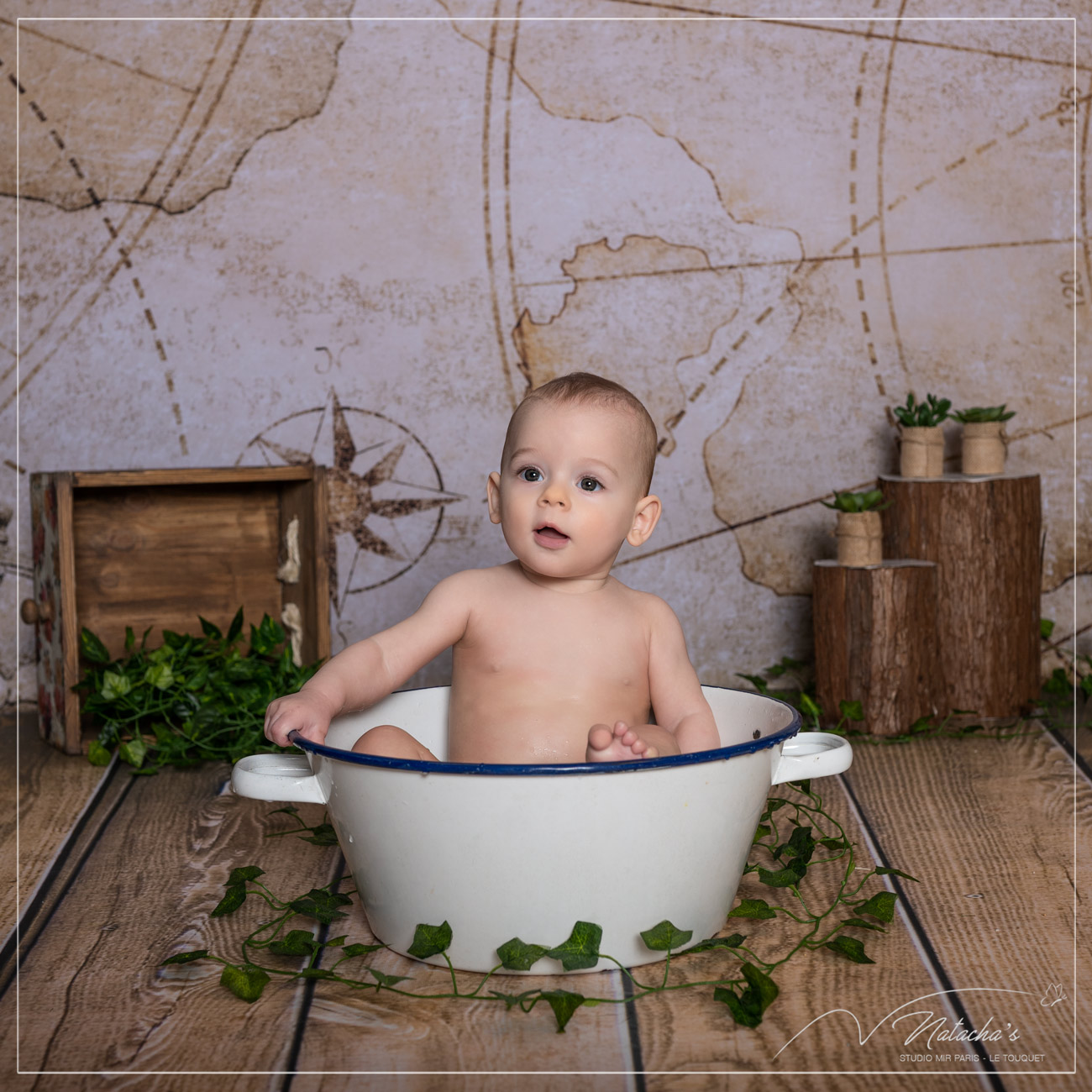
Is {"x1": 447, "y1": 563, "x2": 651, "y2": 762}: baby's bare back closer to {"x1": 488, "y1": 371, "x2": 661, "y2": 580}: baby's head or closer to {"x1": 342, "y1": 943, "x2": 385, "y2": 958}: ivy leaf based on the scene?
{"x1": 488, "y1": 371, "x2": 661, "y2": 580}: baby's head

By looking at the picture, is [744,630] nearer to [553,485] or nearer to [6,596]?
[553,485]

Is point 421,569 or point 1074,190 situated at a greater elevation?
point 1074,190

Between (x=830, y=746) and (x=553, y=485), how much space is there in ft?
1.21

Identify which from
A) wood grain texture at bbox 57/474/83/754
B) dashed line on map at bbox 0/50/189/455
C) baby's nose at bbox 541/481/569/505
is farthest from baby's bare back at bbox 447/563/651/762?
dashed line on map at bbox 0/50/189/455

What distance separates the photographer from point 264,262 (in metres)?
2.06

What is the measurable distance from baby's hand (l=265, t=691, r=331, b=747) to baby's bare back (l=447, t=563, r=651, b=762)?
181 millimetres

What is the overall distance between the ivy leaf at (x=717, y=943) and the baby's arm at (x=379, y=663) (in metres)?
0.37

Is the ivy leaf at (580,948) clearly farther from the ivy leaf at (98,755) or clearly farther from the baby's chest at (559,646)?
the ivy leaf at (98,755)

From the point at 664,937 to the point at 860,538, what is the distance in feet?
3.37

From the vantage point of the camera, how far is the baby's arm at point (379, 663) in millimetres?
1021

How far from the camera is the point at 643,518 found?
1.20 metres

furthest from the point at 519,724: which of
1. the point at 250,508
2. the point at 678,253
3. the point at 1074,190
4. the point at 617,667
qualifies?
the point at 1074,190

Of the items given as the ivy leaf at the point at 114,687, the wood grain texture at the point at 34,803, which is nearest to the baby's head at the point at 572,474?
the wood grain texture at the point at 34,803

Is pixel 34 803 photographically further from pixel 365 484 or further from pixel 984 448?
pixel 984 448
